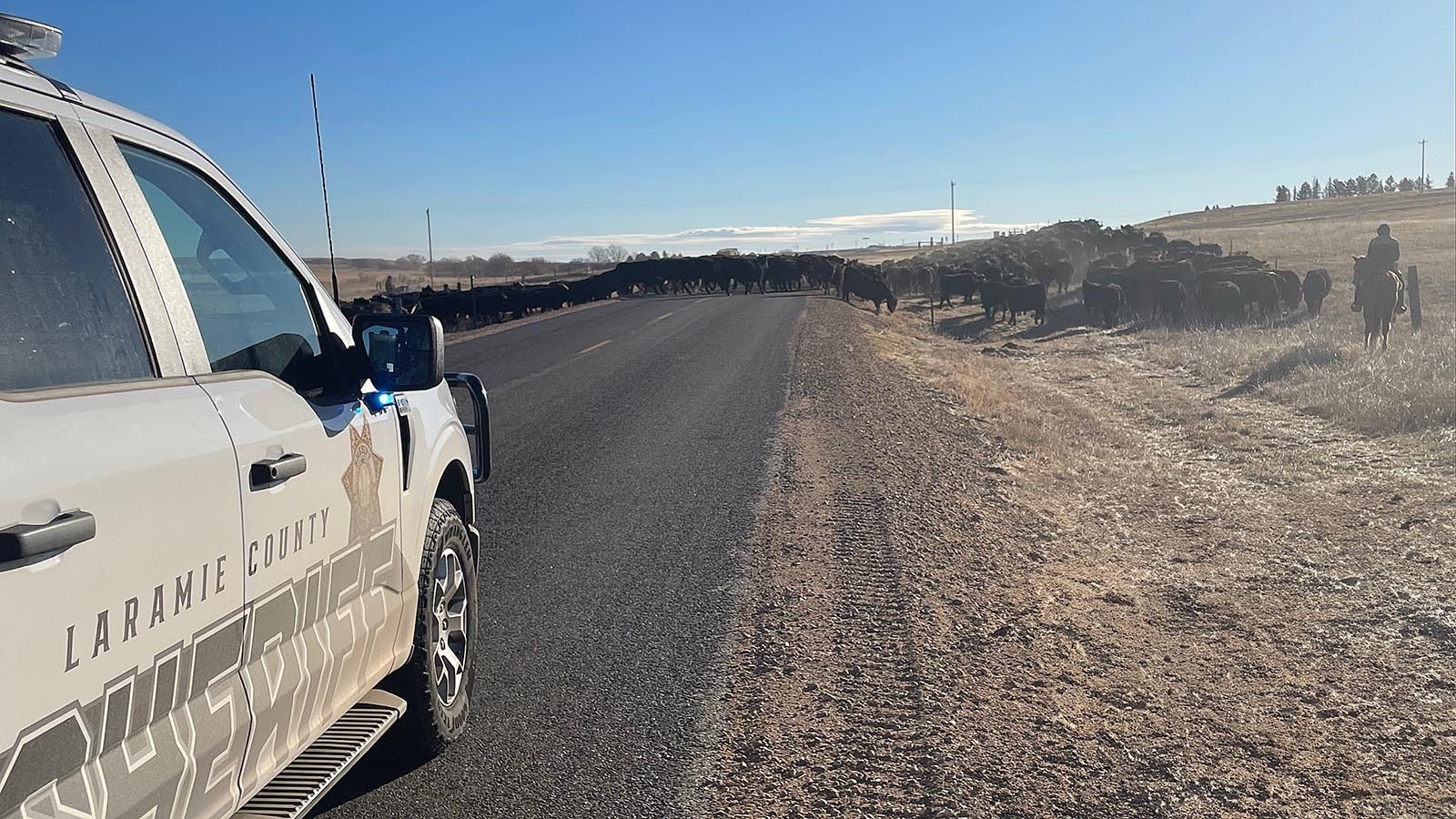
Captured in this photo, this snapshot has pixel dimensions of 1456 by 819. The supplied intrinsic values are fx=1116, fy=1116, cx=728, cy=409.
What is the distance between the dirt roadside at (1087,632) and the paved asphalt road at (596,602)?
278mm

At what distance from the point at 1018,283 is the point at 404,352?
35.8 metres

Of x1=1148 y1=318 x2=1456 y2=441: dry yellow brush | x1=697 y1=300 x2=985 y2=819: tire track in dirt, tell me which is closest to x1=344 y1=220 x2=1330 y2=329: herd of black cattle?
x1=697 y1=300 x2=985 y2=819: tire track in dirt

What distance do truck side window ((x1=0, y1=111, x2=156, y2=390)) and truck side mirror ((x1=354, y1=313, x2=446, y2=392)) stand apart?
39.3 inches

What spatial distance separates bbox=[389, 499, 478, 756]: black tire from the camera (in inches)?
157

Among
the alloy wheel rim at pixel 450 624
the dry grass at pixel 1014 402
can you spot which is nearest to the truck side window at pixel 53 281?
the alloy wheel rim at pixel 450 624

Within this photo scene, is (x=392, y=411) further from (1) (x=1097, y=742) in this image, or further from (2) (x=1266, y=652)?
(2) (x=1266, y=652)

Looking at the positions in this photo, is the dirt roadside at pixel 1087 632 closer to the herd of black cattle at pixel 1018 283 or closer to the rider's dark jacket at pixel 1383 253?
the herd of black cattle at pixel 1018 283

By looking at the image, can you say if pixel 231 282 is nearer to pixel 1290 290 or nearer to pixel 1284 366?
pixel 1284 366

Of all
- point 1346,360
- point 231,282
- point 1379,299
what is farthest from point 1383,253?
point 231,282

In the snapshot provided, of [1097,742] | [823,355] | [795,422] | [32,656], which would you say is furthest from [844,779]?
[823,355]

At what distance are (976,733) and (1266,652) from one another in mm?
2341

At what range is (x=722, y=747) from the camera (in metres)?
4.34

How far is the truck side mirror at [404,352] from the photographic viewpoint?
11.5 feet

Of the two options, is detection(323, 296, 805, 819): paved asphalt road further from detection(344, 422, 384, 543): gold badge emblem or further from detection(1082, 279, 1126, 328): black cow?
detection(1082, 279, 1126, 328): black cow
